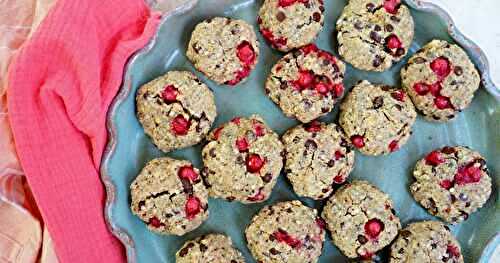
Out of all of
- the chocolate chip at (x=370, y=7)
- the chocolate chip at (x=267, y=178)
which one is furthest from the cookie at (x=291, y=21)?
the chocolate chip at (x=267, y=178)

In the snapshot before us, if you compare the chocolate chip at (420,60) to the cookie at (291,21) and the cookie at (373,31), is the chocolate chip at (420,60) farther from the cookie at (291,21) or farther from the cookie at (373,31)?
the cookie at (291,21)

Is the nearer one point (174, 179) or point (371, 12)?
point (174, 179)

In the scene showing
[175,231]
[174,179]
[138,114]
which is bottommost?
[175,231]

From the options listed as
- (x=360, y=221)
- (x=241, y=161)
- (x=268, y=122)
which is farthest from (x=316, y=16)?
(x=360, y=221)

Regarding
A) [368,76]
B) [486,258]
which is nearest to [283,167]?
[368,76]

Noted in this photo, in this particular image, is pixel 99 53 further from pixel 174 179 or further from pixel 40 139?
pixel 174 179

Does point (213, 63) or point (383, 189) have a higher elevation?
point (213, 63)

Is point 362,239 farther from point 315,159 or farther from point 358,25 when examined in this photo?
point 358,25

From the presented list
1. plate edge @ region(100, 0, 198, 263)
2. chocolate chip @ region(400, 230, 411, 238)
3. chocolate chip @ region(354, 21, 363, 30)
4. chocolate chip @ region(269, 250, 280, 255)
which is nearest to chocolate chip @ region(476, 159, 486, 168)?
chocolate chip @ region(400, 230, 411, 238)
